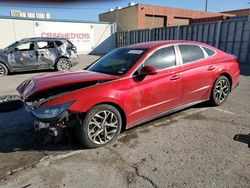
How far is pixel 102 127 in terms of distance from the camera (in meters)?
3.41

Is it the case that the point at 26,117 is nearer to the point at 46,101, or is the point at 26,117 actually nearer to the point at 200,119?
the point at 46,101

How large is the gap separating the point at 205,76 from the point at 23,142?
3.65 meters

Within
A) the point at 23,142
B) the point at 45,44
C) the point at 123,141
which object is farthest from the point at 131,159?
the point at 45,44

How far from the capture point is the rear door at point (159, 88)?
3.69m

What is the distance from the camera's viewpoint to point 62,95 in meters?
3.19

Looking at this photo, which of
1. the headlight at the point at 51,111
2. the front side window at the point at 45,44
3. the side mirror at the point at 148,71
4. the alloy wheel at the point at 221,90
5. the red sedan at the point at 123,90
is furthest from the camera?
the front side window at the point at 45,44

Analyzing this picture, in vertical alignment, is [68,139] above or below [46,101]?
below

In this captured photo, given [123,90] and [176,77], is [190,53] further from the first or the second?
[123,90]

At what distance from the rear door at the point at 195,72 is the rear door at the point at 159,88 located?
20cm

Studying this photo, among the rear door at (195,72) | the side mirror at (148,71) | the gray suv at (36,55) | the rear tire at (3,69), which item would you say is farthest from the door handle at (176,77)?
the rear tire at (3,69)

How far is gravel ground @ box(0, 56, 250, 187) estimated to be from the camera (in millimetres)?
2633

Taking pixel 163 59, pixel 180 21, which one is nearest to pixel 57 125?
pixel 163 59

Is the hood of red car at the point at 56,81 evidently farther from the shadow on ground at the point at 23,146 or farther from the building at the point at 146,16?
the building at the point at 146,16

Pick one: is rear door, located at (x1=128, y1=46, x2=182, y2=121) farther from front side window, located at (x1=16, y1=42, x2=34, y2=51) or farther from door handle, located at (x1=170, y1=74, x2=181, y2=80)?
front side window, located at (x1=16, y1=42, x2=34, y2=51)
